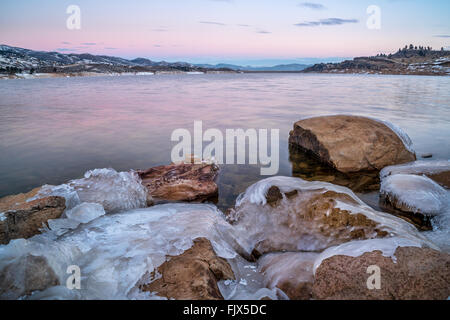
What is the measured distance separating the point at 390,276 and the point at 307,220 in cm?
162

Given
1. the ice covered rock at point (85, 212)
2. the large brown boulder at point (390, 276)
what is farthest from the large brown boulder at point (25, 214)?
the large brown boulder at point (390, 276)

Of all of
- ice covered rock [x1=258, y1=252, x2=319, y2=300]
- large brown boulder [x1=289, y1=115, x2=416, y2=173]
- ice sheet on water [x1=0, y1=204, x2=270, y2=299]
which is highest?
large brown boulder [x1=289, y1=115, x2=416, y2=173]

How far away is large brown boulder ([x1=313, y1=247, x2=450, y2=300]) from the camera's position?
2371 millimetres

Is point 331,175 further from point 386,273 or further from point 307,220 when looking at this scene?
point 386,273

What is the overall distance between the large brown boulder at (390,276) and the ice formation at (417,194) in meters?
2.46

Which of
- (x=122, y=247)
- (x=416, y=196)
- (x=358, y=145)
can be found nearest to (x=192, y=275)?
(x=122, y=247)

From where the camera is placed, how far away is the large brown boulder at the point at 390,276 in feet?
7.78

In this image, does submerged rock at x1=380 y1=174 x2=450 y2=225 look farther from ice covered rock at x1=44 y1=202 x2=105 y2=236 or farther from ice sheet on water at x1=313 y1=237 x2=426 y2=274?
ice covered rock at x1=44 y1=202 x2=105 y2=236

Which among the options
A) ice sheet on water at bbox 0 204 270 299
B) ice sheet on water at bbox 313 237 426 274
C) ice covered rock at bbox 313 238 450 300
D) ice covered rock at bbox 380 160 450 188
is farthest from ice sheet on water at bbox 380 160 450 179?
ice sheet on water at bbox 0 204 270 299

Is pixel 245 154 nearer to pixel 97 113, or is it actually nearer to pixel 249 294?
pixel 249 294

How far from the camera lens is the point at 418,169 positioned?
618 centimetres

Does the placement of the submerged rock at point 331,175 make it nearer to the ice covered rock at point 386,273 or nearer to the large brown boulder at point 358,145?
the large brown boulder at point 358,145

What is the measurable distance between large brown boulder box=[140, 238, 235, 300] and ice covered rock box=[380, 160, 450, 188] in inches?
207
